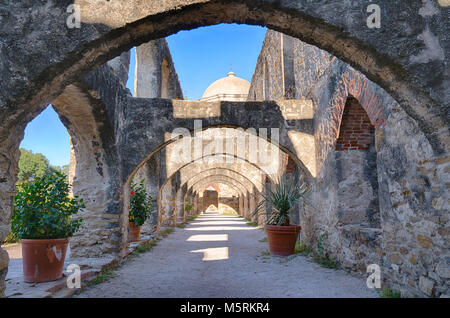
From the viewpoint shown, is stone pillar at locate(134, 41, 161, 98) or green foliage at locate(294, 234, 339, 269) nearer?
green foliage at locate(294, 234, 339, 269)

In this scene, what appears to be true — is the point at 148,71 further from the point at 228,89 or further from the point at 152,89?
the point at 228,89

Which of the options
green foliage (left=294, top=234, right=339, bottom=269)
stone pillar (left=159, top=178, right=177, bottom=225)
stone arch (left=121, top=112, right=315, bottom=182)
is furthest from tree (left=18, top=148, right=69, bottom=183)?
green foliage (left=294, top=234, right=339, bottom=269)

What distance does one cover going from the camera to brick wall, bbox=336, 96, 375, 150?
4637mm

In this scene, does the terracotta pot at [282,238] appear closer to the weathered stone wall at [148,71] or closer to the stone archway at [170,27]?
the stone archway at [170,27]

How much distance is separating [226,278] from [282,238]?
199 centimetres

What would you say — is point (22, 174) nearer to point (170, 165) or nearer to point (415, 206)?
point (170, 165)

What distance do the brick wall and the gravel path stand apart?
195 cm

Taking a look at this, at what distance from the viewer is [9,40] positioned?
1853 mm

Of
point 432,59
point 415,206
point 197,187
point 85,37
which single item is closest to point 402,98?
→ point 432,59

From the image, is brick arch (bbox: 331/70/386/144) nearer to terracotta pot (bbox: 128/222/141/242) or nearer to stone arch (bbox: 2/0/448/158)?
stone arch (bbox: 2/0/448/158)

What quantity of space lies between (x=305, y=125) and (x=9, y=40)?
17.3 feet

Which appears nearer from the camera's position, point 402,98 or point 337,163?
point 402,98

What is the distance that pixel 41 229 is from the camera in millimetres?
3469

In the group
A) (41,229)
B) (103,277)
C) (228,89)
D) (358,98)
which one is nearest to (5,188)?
(41,229)
